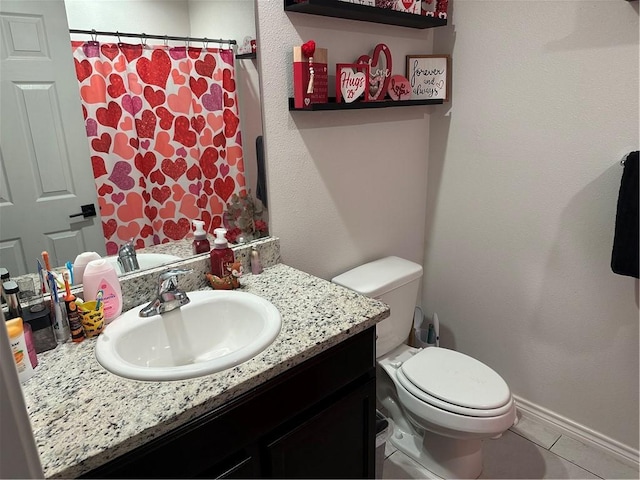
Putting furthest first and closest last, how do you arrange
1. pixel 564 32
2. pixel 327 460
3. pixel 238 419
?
1. pixel 564 32
2. pixel 327 460
3. pixel 238 419

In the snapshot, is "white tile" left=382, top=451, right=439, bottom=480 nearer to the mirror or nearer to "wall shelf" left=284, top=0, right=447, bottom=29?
the mirror

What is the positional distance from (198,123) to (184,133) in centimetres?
6

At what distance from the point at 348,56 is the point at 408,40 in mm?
365

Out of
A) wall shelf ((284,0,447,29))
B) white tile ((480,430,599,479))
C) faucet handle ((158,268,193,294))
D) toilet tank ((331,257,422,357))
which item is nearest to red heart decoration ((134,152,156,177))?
faucet handle ((158,268,193,294))

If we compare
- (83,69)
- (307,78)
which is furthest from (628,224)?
(83,69)

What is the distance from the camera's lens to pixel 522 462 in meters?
1.83

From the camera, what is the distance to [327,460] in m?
1.25

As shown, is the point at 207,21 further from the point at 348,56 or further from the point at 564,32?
the point at 564,32

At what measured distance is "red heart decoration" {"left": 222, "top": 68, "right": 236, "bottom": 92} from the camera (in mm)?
1459

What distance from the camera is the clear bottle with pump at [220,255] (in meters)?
1.44

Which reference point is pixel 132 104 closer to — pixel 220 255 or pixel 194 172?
pixel 194 172

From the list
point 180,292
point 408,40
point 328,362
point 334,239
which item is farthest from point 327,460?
point 408,40

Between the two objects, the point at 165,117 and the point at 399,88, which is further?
the point at 399,88

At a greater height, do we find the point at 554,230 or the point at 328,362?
the point at 554,230
